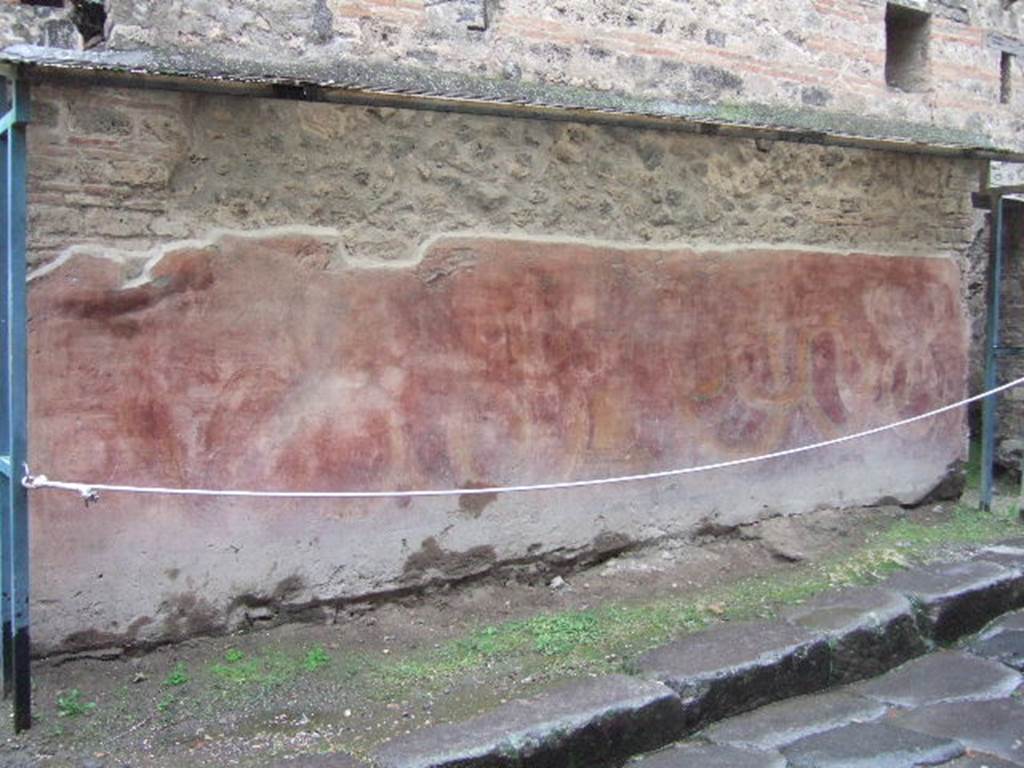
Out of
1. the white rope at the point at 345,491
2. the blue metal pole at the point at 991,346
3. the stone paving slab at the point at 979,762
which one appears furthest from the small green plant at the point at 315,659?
the blue metal pole at the point at 991,346

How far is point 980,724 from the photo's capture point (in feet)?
11.6

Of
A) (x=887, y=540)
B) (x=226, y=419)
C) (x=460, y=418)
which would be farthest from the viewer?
(x=887, y=540)

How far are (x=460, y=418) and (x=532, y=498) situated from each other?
0.53m

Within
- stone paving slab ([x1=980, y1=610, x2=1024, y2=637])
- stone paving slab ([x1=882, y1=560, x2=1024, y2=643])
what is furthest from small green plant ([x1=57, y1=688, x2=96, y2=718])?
stone paving slab ([x1=980, y1=610, x2=1024, y2=637])

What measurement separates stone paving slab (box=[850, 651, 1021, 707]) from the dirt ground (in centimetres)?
77

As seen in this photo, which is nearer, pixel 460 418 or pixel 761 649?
pixel 761 649

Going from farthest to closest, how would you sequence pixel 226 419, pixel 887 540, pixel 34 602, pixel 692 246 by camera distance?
pixel 887 540 → pixel 692 246 → pixel 226 419 → pixel 34 602

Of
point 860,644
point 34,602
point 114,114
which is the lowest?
point 860,644

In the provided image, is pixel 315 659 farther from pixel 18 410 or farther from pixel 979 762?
pixel 979 762

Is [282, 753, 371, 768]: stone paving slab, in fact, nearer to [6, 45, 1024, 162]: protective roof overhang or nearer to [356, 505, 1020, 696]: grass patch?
[356, 505, 1020, 696]: grass patch

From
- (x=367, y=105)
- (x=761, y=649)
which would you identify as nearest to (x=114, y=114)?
(x=367, y=105)

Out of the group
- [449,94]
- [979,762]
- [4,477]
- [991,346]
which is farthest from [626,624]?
[991,346]

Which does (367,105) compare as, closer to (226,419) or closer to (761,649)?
(226,419)

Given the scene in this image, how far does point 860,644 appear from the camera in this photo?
4.02 meters
